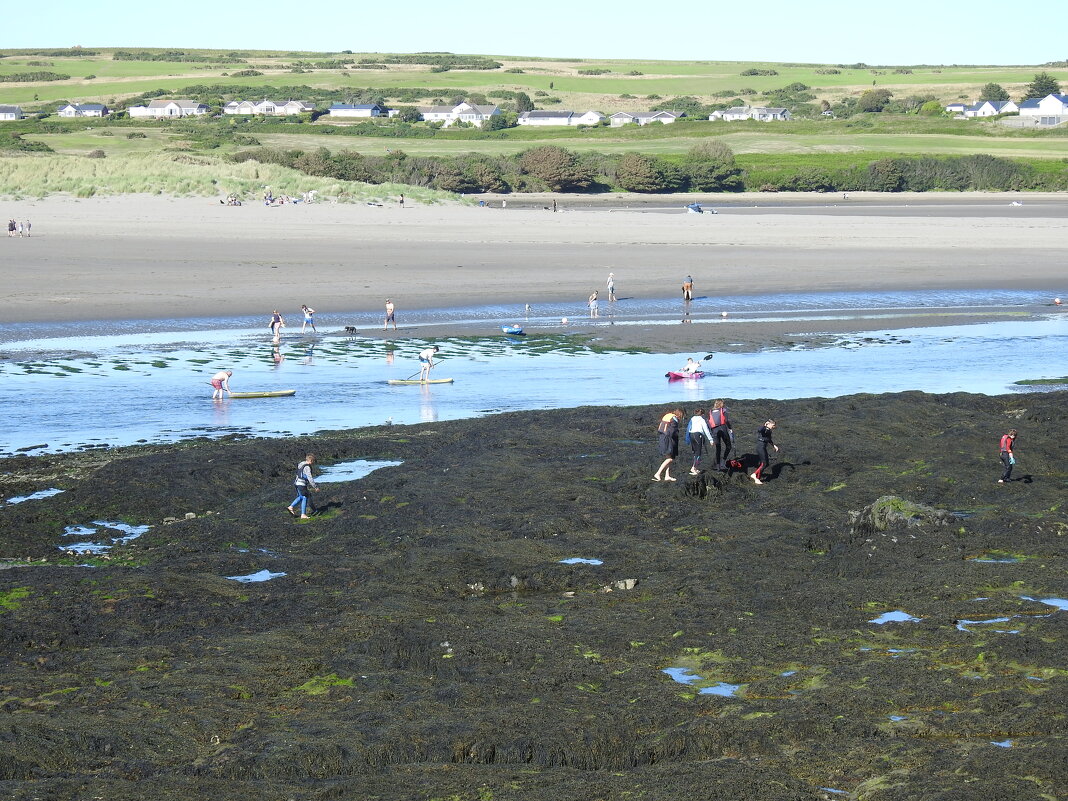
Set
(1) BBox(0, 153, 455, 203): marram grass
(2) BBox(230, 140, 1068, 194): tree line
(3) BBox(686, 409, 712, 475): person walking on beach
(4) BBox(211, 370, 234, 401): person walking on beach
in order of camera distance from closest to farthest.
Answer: (3) BBox(686, 409, 712, 475): person walking on beach
(4) BBox(211, 370, 234, 401): person walking on beach
(1) BBox(0, 153, 455, 203): marram grass
(2) BBox(230, 140, 1068, 194): tree line

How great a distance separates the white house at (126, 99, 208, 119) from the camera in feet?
599

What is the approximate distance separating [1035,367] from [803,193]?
74473mm

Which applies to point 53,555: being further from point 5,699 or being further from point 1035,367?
point 1035,367

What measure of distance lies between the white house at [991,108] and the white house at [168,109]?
108047mm

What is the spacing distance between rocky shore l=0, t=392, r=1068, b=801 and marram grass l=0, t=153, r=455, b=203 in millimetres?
62924

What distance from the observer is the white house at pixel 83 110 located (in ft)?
581

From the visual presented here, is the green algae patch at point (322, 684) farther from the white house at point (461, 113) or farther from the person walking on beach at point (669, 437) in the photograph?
the white house at point (461, 113)

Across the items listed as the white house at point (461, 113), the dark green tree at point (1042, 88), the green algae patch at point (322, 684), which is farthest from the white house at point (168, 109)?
the green algae patch at point (322, 684)

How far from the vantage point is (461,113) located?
18325cm

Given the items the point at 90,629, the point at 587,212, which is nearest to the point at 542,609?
the point at 90,629

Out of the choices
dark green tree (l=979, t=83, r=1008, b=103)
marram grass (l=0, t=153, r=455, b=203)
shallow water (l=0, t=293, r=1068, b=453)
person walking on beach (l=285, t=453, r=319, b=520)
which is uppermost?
dark green tree (l=979, t=83, r=1008, b=103)

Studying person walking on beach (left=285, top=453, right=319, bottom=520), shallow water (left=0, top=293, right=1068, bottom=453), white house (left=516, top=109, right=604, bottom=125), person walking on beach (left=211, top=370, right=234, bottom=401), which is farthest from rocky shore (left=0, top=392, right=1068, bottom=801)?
white house (left=516, top=109, right=604, bottom=125)

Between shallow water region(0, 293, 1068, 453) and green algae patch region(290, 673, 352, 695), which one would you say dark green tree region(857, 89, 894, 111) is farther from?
green algae patch region(290, 673, 352, 695)

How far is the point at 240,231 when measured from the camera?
66375 mm
